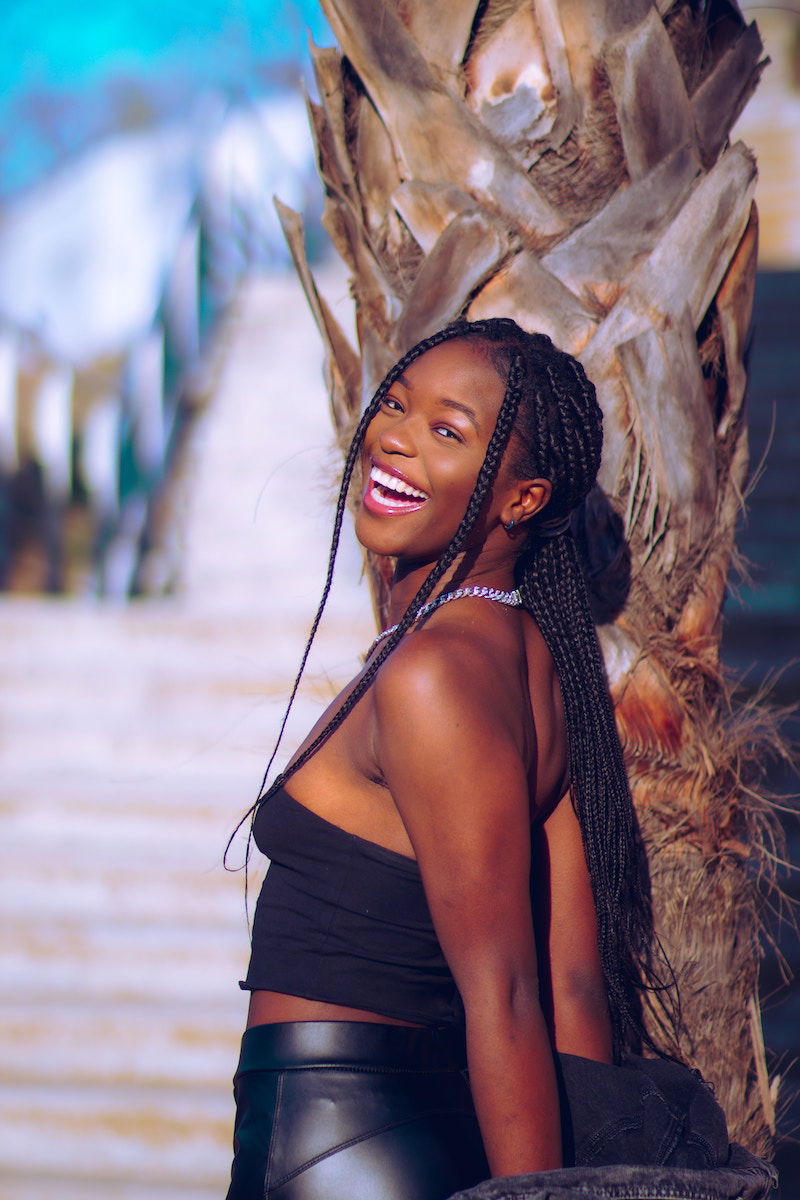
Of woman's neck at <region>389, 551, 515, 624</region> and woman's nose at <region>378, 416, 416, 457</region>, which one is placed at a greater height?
woman's nose at <region>378, 416, 416, 457</region>

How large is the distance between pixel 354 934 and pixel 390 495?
2.02 ft

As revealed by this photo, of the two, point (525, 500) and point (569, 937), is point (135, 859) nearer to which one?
point (569, 937)

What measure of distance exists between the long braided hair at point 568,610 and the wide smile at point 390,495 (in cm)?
7

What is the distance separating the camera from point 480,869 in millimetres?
1387

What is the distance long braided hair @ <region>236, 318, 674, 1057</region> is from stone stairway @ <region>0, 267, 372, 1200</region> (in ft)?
1.88

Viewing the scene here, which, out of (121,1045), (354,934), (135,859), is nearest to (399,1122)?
(354,934)

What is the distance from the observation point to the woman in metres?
1.38

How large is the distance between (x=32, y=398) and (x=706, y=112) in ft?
27.0

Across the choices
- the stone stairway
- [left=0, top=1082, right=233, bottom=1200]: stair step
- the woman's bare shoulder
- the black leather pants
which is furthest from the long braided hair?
[left=0, top=1082, right=233, bottom=1200]: stair step

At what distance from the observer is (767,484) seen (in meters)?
5.73

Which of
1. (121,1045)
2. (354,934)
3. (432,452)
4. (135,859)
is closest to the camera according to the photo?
(354,934)

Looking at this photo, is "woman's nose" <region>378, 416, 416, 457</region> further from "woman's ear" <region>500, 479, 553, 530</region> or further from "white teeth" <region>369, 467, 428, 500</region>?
"woman's ear" <region>500, 479, 553, 530</region>

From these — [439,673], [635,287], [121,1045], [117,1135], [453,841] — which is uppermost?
[635,287]

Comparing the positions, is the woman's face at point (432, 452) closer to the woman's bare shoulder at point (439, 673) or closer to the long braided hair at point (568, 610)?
the long braided hair at point (568, 610)
